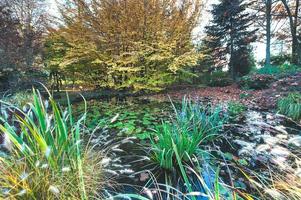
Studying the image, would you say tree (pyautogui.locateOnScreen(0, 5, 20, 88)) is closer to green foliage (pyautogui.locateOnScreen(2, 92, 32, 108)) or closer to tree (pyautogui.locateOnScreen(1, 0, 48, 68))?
tree (pyautogui.locateOnScreen(1, 0, 48, 68))

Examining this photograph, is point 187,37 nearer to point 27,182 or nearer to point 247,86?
point 247,86

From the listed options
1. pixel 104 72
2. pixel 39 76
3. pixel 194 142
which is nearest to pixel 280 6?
pixel 104 72

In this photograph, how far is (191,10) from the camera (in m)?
10.7

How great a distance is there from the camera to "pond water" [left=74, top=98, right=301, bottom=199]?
1.86m

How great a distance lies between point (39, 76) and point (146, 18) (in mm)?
5790

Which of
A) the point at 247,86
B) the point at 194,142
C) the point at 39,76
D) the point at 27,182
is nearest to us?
the point at 27,182

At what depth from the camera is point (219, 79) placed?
12.7 metres

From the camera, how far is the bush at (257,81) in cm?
968

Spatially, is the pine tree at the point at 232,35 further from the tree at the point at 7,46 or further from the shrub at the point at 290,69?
the tree at the point at 7,46

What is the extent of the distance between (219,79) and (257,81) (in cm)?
287

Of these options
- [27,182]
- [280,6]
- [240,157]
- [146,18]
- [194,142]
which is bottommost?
[240,157]

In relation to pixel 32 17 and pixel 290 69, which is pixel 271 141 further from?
pixel 32 17

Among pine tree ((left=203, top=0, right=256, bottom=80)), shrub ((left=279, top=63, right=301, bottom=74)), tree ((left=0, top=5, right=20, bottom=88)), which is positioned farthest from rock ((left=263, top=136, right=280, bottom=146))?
pine tree ((left=203, top=0, right=256, bottom=80))

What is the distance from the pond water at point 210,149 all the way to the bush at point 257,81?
14.7 feet
